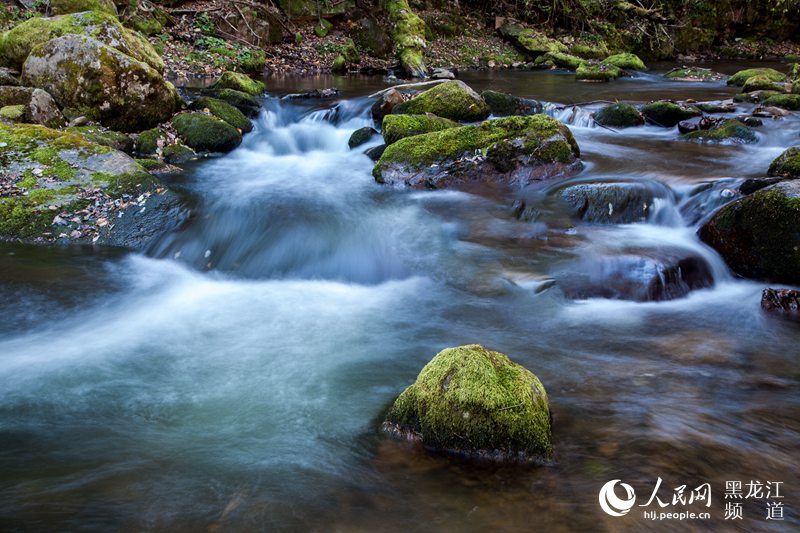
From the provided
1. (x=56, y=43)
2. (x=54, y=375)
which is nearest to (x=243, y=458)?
(x=54, y=375)

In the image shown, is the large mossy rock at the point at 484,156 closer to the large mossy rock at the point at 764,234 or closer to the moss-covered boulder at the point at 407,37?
the large mossy rock at the point at 764,234

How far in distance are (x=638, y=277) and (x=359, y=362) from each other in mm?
3139

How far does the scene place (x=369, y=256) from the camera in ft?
23.0

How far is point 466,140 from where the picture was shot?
357 inches

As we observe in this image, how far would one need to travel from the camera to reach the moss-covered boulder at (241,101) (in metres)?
12.8

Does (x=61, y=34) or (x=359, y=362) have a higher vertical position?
(x=61, y=34)

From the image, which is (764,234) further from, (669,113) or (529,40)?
(529,40)

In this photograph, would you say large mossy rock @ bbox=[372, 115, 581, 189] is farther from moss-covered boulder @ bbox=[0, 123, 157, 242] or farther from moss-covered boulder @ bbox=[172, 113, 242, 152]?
moss-covered boulder @ bbox=[0, 123, 157, 242]

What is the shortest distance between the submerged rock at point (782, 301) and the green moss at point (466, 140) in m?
4.19

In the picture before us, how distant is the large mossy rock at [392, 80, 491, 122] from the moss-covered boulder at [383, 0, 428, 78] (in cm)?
795

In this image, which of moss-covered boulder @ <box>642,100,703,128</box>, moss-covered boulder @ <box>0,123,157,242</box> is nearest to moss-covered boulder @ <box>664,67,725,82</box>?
moss-covered boulder @ <box>642,100,703,128</box>

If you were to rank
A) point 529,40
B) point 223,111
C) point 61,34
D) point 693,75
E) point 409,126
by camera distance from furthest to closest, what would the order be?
point 529,40 < point 693,75 < point 223,111 < point 61,34 < point 409,126

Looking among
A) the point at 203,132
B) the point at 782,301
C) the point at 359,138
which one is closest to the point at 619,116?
the point at 359,138

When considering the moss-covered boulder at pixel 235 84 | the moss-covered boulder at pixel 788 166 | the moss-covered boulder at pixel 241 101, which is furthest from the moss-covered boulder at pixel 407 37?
the moss-covered boulder at pixel 788 166
